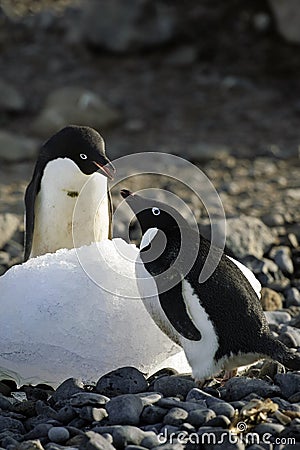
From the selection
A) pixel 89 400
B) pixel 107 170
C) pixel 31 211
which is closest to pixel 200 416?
pixel 89 400

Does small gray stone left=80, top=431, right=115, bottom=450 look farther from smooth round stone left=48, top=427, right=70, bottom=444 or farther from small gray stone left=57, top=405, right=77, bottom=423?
small gray stone left=57, top=405, right=77, bottom=423

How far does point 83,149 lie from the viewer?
5273 millimetres

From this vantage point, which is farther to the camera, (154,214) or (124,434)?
(154,214)

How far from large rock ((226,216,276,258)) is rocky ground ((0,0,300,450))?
11 mm

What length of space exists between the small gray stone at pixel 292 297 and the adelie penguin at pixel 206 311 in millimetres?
1662

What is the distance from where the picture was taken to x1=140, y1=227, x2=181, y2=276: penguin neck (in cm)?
391

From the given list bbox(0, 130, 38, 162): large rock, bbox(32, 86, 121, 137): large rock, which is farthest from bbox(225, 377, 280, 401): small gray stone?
bbox(32, 86, 121, 137): large rock

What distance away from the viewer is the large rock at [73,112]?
35.1 feet

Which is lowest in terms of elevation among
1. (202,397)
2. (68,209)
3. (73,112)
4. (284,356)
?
(202,397)

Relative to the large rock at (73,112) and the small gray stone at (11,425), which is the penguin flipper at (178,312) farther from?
the large rock at (73,112)

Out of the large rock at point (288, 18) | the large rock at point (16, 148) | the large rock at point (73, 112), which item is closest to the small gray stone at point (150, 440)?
the large rock at point (16, 148)

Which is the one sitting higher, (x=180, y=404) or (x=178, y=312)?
(x=178, y=312)

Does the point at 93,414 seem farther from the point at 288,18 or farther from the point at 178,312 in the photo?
the point at 288,18

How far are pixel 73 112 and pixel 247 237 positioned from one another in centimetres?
489
